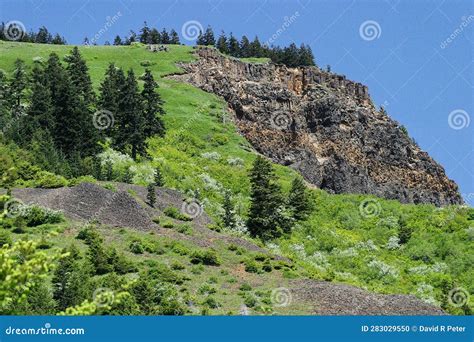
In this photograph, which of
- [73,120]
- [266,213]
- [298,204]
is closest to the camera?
[266,213]

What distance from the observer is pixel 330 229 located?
62344 millimetres

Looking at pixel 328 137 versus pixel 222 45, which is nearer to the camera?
pixel 328 137

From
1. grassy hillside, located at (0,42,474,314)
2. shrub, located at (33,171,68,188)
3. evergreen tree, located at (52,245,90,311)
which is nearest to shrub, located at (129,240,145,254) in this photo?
grassy hillside, located at (0,42,474,314)

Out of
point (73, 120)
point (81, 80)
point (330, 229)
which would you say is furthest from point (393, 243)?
point (81, 80)

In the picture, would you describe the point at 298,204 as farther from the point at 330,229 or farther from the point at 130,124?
the point at 130,124

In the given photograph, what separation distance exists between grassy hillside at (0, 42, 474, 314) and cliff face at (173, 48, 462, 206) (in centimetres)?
862

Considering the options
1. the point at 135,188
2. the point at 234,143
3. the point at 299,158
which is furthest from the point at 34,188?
the point at 299,158

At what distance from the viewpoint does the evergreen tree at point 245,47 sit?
157875 millimetres

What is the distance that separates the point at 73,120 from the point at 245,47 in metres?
99.2

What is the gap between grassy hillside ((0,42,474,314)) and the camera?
157ft

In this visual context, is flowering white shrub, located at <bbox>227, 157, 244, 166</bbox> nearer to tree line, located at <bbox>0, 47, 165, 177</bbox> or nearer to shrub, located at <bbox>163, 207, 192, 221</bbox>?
tree line, located at <bbox>0, 47, 165, 177</bbox>

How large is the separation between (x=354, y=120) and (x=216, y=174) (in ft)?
145

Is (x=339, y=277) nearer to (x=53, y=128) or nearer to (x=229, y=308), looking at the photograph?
(x=229, y=308)

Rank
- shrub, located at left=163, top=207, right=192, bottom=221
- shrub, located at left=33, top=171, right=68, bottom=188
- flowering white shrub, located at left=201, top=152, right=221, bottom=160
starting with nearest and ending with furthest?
shrub, located at left=33, top=171, right=68, bottom=188 < shrub, located at left=163, top=207, right=192, bottom=221 < flowering white shrub, located at left=201, top=152, right=221, bottom=160
